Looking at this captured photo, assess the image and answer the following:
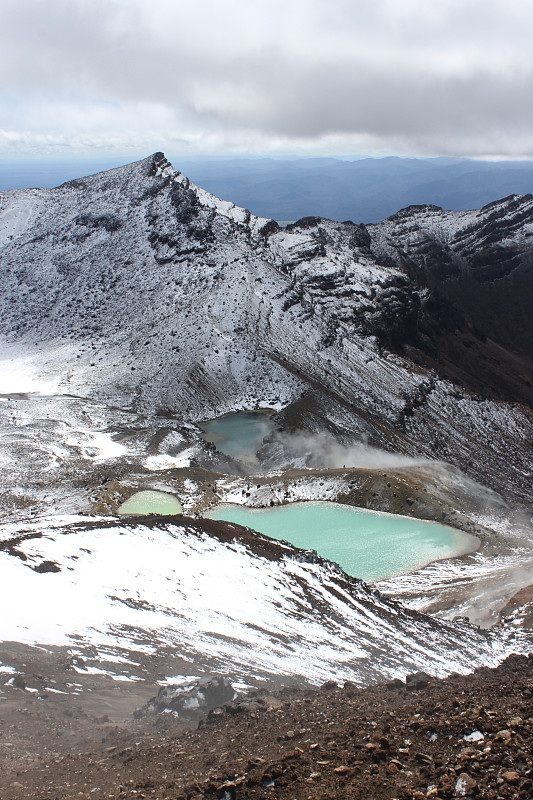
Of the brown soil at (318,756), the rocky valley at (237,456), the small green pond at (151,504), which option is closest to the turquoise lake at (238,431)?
the rocky valley at (237,456)

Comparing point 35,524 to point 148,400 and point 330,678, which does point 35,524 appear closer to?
point 330,678

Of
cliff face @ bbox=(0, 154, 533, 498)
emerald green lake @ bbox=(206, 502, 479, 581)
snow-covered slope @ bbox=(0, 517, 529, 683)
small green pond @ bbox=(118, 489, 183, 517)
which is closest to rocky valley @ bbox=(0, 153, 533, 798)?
snow-covered slope @ bbox=(0, 517, 529, 683)

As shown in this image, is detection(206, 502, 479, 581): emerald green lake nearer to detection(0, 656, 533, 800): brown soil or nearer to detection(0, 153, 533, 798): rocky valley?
detection(0, 153, 533, 798): rocky valley

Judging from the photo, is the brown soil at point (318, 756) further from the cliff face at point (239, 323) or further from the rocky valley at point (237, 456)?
the cliff face at point (239, 323)

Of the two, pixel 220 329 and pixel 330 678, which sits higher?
pixel 220 329

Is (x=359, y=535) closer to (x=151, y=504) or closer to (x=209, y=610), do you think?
(x=151, y=504)

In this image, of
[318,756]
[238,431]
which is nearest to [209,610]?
[318,756]

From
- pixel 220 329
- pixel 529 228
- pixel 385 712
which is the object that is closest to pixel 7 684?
pixel 385 712
